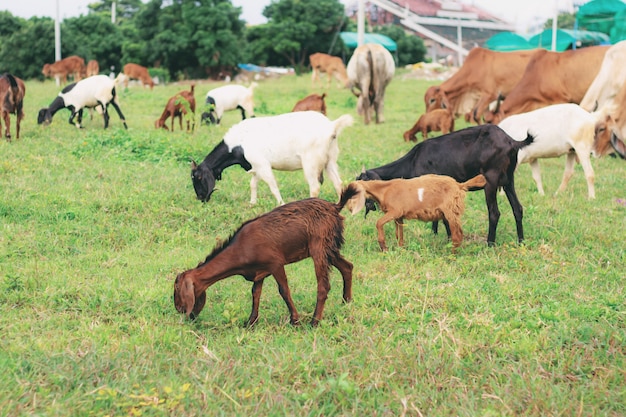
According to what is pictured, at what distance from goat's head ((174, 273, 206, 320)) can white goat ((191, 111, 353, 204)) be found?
3533 mm

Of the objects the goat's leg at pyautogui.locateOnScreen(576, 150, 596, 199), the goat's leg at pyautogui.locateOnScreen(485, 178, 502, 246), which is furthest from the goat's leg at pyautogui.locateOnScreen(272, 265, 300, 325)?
the goat's leg at pyautogui.locateOnScreen(576, 150, 596, 199)

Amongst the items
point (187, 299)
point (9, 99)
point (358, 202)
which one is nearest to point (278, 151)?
point (358, 202)

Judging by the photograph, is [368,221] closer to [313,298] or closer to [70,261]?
[313,298]

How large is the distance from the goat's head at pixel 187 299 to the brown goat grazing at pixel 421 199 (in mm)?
2045

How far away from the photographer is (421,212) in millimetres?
6578

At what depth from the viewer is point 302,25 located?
3644 cm

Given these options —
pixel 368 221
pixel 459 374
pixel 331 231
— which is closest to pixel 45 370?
pixel 331 231

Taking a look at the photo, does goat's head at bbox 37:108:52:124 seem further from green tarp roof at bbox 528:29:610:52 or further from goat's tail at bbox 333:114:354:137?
green tarp roof at bbox 528:29:610:52

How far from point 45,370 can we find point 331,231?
6.99 ft

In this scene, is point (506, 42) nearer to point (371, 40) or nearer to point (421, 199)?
point (371, 40)

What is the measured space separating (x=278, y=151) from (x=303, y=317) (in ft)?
12.3

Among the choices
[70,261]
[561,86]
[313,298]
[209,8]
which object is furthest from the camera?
[209,8]

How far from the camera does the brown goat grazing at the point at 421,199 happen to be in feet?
21.5

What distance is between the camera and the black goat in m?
7.19
